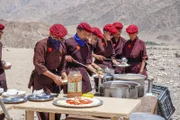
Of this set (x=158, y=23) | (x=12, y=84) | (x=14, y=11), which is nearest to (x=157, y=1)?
(x=158, y=23)

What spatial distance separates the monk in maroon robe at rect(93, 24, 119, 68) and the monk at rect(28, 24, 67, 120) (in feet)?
4.35

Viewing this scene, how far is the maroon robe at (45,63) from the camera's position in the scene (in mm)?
4555

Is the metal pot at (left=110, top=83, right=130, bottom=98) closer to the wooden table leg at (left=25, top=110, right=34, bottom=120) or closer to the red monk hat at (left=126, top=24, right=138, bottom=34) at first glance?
the wooden table leg at (left=25, top=110, right=34, bottom=120)

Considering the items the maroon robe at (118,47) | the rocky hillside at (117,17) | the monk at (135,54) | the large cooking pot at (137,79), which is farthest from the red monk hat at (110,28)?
the rocky hillside at (117,17)

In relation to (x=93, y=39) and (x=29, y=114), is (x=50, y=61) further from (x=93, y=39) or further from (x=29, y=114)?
(x=93, y=39)

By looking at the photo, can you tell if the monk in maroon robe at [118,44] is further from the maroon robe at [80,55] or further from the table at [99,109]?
the table at [99,109]

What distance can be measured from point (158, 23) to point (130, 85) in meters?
59.4

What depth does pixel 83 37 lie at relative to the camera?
5.02 metres

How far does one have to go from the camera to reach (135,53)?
21.4 ft

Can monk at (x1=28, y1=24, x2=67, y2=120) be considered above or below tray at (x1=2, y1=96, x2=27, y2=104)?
above

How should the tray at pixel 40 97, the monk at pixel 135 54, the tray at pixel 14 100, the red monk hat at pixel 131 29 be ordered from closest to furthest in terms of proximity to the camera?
the tray at pixel 14 100, the tray at pixel 40 97, the red monk hat at pixel 131 29, the monk at pixel 135 54

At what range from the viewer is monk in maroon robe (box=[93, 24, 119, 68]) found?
619 cm

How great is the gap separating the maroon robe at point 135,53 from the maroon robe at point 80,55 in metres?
Result: 1.31

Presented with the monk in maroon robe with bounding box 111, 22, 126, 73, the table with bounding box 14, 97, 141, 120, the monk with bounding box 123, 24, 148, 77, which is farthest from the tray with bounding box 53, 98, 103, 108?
the monk in maroon robe with bounding box 111, 22, 126, 73
